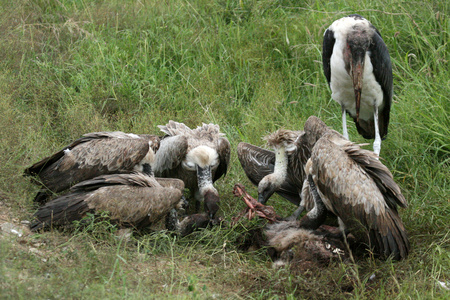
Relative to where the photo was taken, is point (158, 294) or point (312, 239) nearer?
point (158, 294)

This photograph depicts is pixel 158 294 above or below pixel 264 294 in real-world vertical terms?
above

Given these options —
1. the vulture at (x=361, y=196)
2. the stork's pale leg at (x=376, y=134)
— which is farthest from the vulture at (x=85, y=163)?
the stork's pale leg at (x=376, y=134)

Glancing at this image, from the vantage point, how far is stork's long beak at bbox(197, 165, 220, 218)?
5105 mm

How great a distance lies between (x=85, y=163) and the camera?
5.11 m

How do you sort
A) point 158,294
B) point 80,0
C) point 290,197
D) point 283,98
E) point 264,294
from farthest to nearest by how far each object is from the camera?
point 80,0 < point 283,98 < point 290,197 < point 264,294 < point 158,294

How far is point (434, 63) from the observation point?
6.34 metres

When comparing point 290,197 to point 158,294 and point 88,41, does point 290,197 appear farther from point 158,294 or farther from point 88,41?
point 88,41

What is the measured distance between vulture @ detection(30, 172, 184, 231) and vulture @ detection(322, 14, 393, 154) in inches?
77.5

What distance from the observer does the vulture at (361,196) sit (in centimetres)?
435

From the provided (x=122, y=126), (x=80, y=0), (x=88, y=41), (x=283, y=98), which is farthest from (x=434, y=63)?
(x=80, y=0)

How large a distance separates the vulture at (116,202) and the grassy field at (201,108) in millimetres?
140

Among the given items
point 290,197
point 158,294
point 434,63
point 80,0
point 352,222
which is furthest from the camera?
point 80,0

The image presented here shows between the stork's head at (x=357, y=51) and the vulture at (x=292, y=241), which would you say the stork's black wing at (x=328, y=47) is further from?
the vulture at (x=292, y=241)

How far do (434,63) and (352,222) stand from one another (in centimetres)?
281
